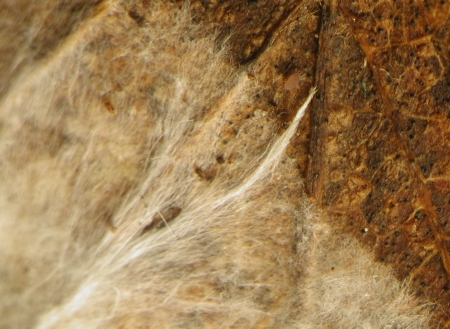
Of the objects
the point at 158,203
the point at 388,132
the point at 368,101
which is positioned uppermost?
the point at 158,203

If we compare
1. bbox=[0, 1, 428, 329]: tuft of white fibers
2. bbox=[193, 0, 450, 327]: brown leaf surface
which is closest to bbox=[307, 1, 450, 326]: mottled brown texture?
bbox=[193, 0, 450, 327]: brown leaf surface

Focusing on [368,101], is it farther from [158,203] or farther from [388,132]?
[158,203]

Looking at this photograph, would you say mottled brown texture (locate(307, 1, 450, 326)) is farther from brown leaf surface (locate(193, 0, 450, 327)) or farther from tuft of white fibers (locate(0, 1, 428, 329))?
tuft of white fibers (locate(0, 1, 428, 329))

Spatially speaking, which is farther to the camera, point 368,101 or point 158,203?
point 158,203

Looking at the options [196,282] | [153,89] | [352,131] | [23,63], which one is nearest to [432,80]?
[352,131]

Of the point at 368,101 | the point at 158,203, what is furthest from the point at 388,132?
the point at 158,203

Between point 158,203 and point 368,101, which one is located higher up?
point 158,203

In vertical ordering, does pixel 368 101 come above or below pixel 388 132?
above

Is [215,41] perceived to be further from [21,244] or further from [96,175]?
[21,244]
